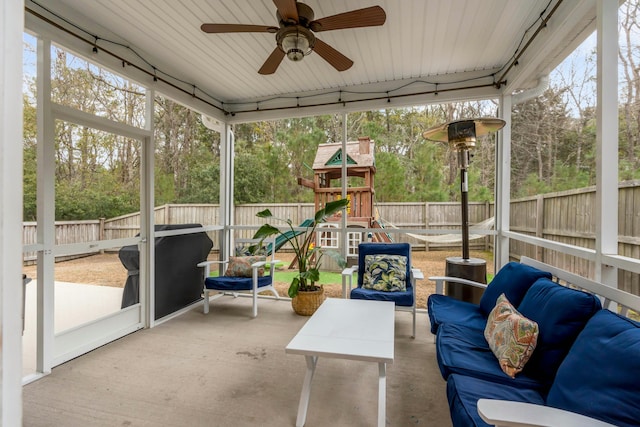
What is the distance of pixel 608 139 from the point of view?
1.81m

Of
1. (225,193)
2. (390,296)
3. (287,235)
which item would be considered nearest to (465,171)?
(390,296)

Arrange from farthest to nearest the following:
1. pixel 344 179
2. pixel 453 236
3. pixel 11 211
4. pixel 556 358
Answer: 1. pixel 344 179
2. pixel 453 236
3. pixel 556 358
4. pixel 11 211

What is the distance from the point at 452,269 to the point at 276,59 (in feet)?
8.33

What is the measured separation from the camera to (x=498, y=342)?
71.3 inches

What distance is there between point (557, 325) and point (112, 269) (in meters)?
3.52

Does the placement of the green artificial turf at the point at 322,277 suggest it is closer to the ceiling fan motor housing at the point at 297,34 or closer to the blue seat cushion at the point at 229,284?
the blue seat cushion at the point at 229,284

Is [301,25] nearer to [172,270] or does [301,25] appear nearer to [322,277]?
[172,270]

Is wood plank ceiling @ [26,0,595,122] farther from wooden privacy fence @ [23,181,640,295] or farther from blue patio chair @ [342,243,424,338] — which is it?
blue patio chair @ [342,243,424,338]

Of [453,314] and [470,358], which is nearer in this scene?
[470,358]

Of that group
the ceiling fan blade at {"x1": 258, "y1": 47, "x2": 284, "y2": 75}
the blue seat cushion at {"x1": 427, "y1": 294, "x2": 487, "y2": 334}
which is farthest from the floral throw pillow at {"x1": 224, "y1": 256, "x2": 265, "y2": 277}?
the ceiling fan blade at {"x1": 258, "y1": 47, "x2": 284, "y2": 75}

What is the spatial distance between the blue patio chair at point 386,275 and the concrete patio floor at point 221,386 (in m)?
0.43

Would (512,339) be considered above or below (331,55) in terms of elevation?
below

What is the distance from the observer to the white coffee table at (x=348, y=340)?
180 centimetres

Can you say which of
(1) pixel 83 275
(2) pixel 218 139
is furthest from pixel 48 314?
A: (2) pixel 218 139
